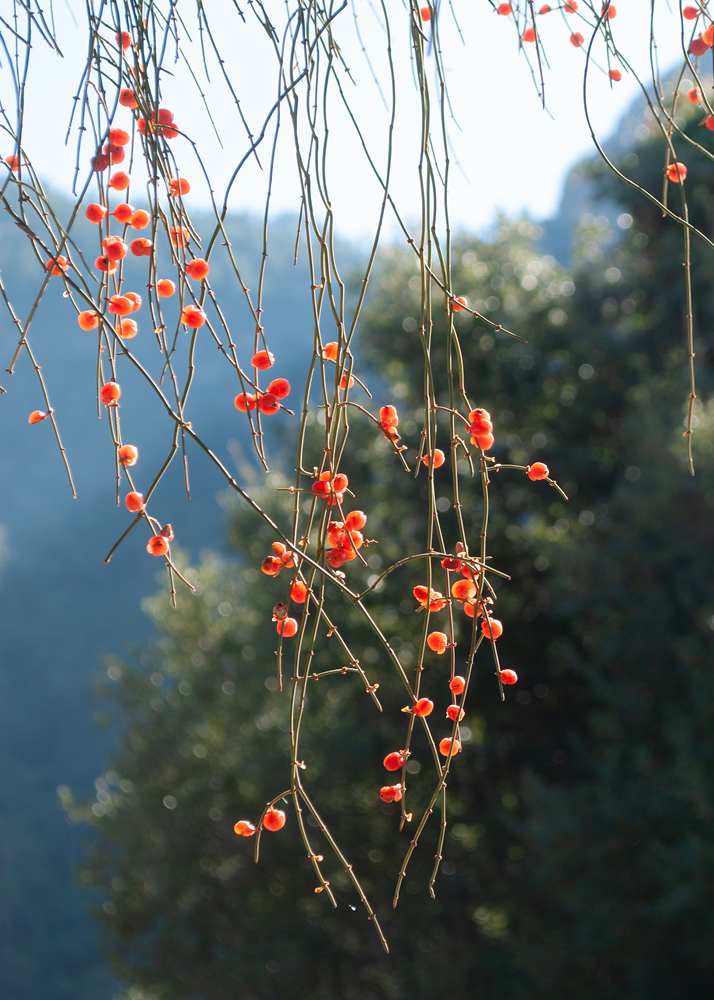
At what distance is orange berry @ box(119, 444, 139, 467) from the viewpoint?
614mm

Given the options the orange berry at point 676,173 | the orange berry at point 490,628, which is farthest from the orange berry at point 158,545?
the orange berry at point 676,173

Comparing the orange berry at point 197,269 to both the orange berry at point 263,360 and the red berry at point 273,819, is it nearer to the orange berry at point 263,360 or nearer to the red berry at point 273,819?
the orange berry at point 263,360

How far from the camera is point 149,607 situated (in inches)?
268

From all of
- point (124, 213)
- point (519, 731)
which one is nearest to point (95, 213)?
point (124, 213)

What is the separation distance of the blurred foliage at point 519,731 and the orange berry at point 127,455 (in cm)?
318

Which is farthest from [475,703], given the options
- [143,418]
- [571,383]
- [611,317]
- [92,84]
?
[143,418]

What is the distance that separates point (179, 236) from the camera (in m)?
0.62

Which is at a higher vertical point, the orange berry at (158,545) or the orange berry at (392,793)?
the orange berry at (158,545)

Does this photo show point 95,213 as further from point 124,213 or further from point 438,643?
point 438,643

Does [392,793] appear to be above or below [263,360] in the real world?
below

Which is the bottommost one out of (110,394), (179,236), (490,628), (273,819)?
(273,819)

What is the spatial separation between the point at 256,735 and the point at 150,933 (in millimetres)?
1489

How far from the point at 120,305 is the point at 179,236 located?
0.07 meters

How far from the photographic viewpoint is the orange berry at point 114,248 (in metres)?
0.64
